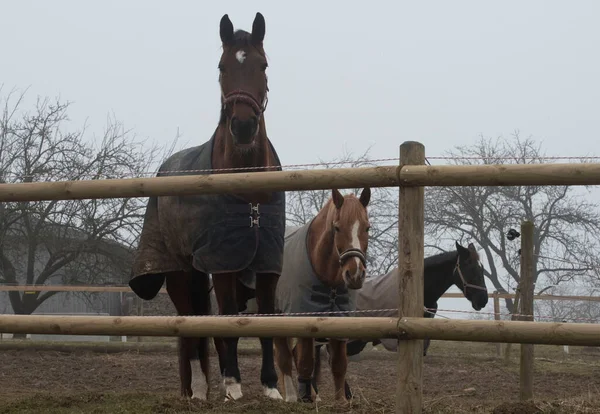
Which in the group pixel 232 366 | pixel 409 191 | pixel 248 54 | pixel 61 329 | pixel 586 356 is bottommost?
pixel 586 356

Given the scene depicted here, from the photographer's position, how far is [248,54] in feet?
17.8

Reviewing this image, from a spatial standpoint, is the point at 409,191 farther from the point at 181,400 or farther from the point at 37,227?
the point at 37,227

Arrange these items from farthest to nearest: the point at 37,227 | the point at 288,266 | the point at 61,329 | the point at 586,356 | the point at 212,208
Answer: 1. the point at 37,227
2. the point at 586,356
3. the point at 288,266
4. the point at 212,208
5. the point at 61,329

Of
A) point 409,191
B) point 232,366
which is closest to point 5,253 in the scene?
point 232,366

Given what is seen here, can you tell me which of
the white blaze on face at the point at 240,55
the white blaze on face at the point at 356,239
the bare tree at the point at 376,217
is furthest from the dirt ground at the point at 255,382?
the bare tree at the point at 376,217

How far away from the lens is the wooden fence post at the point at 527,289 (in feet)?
22.5

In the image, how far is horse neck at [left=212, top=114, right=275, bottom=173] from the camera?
539 centimetres

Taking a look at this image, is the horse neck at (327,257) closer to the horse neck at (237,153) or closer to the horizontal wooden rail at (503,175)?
the horse neck at (237,153)

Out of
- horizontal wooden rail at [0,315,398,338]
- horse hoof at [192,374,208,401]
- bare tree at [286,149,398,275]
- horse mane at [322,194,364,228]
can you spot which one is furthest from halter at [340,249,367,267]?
bare tree at [286,149,398,275]

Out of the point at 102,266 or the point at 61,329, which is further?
the point at 102,266

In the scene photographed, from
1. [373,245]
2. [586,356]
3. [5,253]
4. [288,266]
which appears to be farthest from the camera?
[373,245]

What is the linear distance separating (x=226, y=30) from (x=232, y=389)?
244 centimetres

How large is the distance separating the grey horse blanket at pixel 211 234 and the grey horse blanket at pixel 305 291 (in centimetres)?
122

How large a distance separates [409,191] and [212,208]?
1784 millimetres
